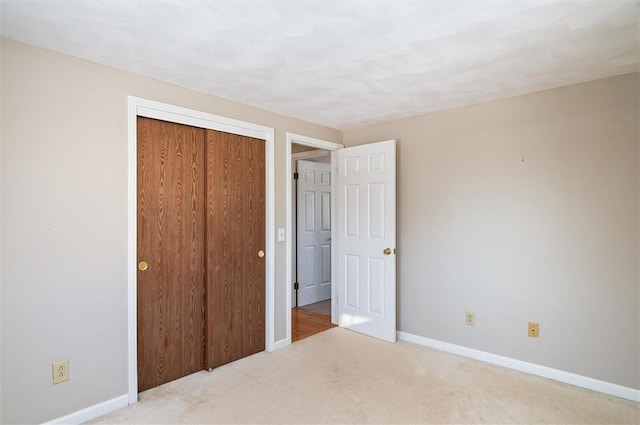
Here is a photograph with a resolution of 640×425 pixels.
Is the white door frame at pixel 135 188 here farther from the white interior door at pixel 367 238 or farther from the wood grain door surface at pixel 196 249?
the white interior door at pixel 367 238

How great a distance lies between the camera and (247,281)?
10.5 feet

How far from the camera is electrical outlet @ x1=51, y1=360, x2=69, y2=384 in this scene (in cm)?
209

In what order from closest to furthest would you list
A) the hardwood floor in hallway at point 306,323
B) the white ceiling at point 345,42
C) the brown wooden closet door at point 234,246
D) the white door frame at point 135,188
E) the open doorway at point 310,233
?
the white ceiling at point 345,42 → the white door frame at point 135,188 → the brown wooden closet door at point 234,246 → the hardwood floor in hallway at point 306,323 → the open doorway at point 310,233

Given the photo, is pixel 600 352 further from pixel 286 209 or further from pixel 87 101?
pixel 87 101

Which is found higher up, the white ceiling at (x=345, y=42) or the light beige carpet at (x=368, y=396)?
the white ceiling at (x=345, y=42)

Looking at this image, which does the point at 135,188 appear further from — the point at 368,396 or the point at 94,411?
the point at 368,396

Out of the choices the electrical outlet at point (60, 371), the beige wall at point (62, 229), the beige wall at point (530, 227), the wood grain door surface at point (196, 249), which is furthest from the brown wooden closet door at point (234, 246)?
the beige wall at point (530, 227)

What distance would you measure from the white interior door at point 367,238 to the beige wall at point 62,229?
6.96ft

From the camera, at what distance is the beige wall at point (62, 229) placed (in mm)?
1961

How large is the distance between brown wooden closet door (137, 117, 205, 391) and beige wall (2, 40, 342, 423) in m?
0.17

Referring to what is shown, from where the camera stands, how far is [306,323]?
4.21m

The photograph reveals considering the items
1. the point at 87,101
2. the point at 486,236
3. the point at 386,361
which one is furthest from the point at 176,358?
the point at 486,236

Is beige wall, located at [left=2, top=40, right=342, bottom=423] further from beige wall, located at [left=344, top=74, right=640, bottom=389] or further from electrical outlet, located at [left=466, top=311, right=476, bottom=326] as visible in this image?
electrical outlet, located at [left=466, top=311, right=476, bottom=326]

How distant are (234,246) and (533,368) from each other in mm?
2651
